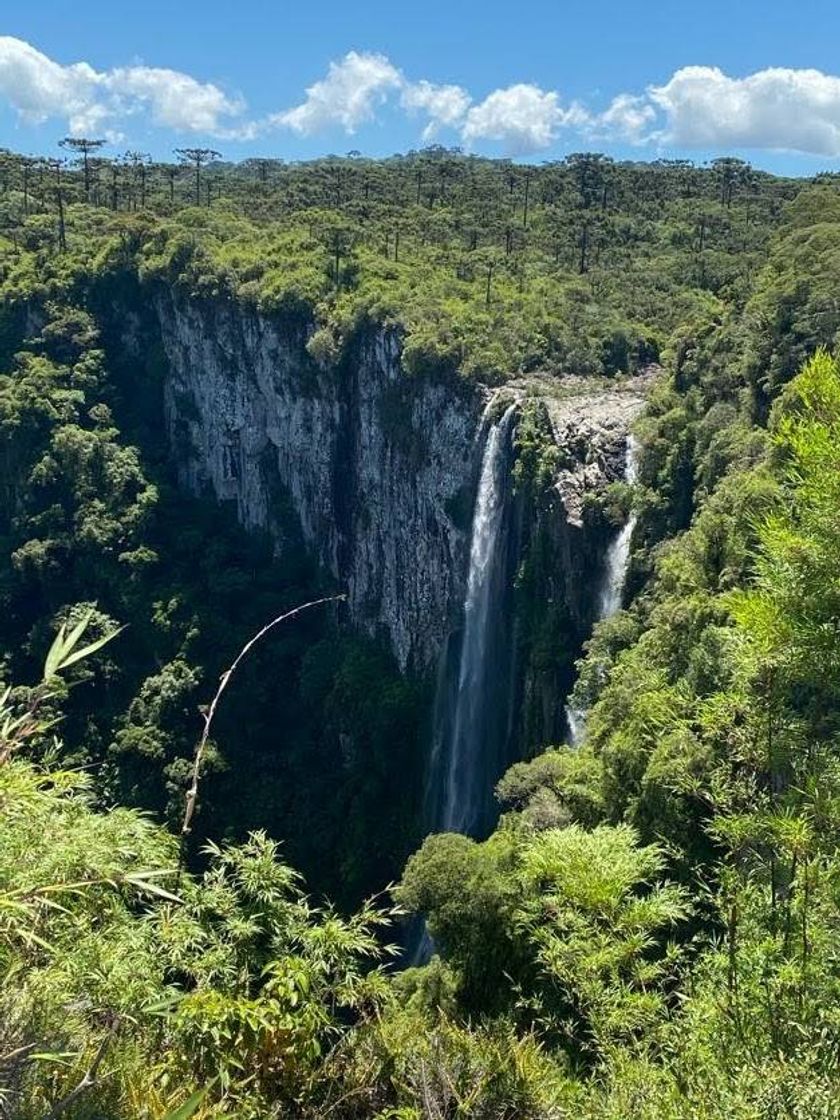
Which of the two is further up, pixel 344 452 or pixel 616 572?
pixel 344 452

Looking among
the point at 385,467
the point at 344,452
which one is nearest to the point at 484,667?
the point at 385,467

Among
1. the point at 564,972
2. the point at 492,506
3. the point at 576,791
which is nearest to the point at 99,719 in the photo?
the point at 492,506

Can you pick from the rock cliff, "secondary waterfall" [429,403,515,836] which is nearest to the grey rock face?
the rock cliff

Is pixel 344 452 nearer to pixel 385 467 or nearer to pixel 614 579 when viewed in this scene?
pixel 385 467

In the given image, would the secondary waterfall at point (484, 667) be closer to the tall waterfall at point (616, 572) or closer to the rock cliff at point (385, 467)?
the rock cliff at point (385, 467)

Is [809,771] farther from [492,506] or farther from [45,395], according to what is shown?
[45,395]

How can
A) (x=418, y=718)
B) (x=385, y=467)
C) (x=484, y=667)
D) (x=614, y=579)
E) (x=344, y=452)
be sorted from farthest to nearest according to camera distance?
1. (x=344, y=452)
2. (x=385, y=467)
3. (x=418, y=718)
4. (x=484, y=667)
5. (x=614, y=579)

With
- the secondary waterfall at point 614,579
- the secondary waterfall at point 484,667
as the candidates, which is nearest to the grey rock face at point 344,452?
the secondary waterfall at point 484,667
